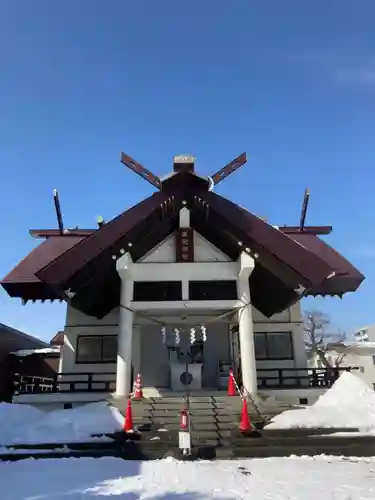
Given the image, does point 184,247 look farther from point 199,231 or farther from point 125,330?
point 125,330

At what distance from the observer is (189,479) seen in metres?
6.08

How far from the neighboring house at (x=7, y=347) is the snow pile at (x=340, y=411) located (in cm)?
1442

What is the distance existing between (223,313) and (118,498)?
9.50 metres

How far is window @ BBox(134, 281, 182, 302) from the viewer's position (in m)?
12.6

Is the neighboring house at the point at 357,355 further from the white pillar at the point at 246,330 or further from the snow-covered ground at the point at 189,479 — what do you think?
the snow-covered ground at the point at 189,479

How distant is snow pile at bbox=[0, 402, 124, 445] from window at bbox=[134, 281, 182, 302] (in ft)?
11.7

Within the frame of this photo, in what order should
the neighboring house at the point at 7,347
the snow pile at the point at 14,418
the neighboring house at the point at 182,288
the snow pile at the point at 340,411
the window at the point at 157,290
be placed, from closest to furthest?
the snow pile at the point at 14,418, the snow pile at the point at 340,411, the neighboring house at the point at 182,288, the window at the point at 157,290, the neighboring house at the point at 7,347

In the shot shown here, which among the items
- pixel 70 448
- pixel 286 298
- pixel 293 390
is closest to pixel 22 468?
pixel 70 448

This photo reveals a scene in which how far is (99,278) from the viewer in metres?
12.5

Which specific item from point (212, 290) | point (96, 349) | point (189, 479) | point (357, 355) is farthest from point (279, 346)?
point (357, 355)

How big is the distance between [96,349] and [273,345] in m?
6.80

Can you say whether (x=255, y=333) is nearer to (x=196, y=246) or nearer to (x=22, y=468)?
(x=196, y=246)

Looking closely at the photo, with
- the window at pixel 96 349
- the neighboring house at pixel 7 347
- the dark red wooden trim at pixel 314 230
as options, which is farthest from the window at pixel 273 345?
the neighboring house at pixel 7 347

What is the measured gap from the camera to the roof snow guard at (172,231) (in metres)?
11.5
